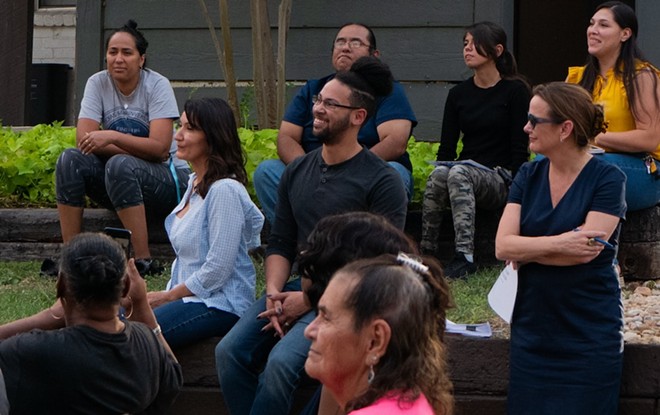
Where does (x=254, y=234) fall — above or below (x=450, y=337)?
above

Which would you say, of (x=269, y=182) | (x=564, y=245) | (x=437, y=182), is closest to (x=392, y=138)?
(x=437, y=182)

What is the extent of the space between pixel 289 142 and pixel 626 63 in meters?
1.91

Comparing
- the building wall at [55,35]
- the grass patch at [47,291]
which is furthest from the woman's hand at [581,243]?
the building wall at [55,35]

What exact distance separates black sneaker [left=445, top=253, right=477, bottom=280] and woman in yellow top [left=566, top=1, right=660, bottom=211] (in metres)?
0.93

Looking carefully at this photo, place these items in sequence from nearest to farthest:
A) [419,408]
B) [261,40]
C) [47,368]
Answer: [419,408] < [47,368] < [261,40]

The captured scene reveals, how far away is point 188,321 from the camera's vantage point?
5.68 meters

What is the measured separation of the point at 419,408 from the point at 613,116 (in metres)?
3.89

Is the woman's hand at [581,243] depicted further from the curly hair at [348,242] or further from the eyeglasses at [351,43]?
the eyeglasses at [351,43]

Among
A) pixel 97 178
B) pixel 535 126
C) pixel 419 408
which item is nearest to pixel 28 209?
pixel 97 178

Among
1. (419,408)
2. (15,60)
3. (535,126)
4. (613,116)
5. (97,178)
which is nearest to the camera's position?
(419,408)

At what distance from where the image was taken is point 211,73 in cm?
973

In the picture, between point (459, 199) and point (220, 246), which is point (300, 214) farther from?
point (459, 199)

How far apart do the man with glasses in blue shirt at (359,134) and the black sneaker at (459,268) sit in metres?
0.45

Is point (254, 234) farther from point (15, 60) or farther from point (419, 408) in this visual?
point (15, 60)
